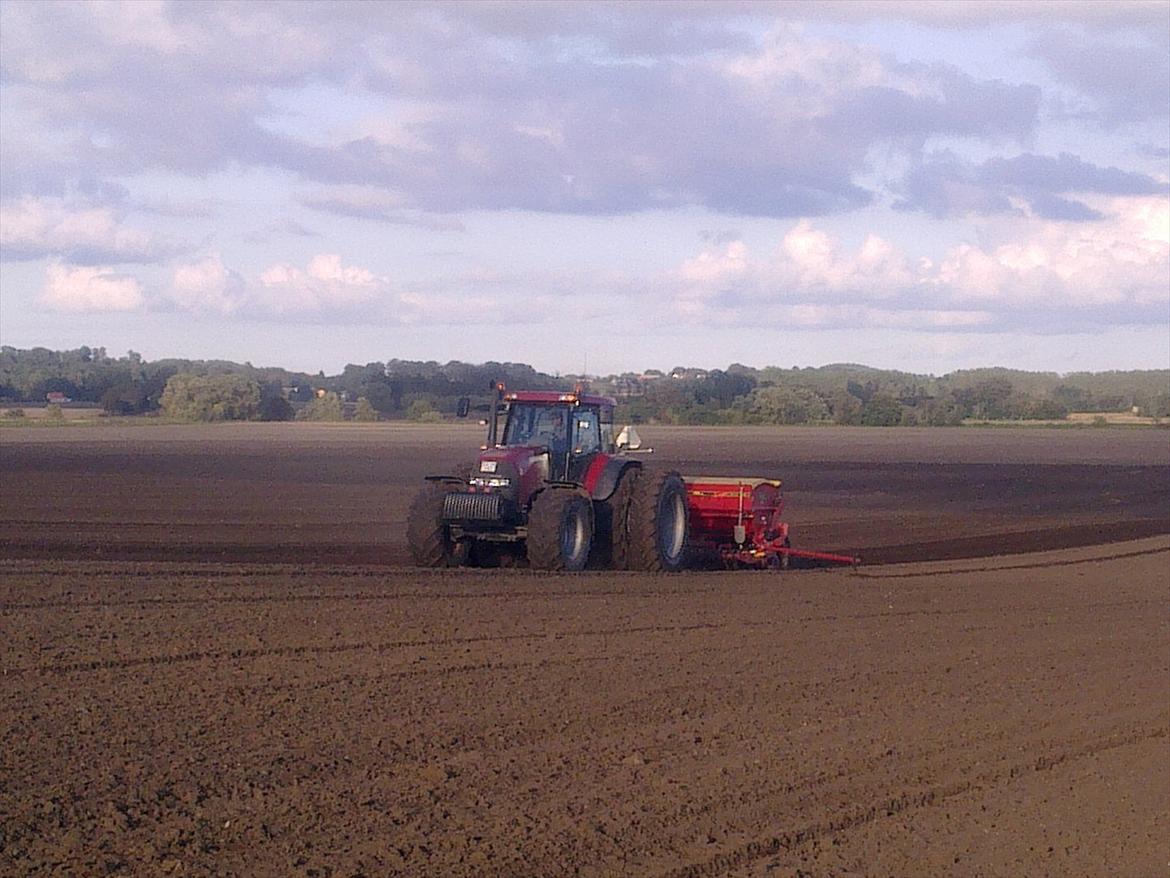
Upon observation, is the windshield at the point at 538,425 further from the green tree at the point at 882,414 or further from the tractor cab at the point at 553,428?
the green tree at the point at 882,414

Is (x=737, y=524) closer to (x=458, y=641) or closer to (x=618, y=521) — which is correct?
(x=618, y=521)

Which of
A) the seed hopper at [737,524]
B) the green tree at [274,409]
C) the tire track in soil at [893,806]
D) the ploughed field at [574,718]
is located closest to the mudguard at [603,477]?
the ploughed field at [574,718]

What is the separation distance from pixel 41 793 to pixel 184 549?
11.8m

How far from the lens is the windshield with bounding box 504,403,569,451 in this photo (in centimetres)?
1591

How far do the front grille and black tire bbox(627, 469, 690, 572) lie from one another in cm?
168

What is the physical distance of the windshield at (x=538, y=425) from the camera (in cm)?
1591

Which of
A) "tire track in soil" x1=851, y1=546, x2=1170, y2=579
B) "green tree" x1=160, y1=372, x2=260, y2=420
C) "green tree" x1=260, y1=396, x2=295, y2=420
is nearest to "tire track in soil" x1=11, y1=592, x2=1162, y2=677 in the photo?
"tire track in soil" x1=851, y1=546, x2=1170, y2=579

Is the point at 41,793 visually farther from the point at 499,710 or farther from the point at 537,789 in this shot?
the point at 499,710

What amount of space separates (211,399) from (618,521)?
216 ft

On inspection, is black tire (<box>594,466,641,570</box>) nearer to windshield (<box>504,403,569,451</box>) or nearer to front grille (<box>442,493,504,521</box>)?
windshield (<box>504,403,569,451</box>)

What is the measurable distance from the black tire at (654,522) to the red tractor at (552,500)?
0.01 metres

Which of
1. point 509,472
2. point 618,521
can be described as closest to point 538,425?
point 509,472

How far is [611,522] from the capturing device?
16047mm

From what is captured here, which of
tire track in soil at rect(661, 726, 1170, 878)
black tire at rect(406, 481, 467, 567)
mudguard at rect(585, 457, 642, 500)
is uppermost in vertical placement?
mudguard at rect(585, 457, 642, 500)
